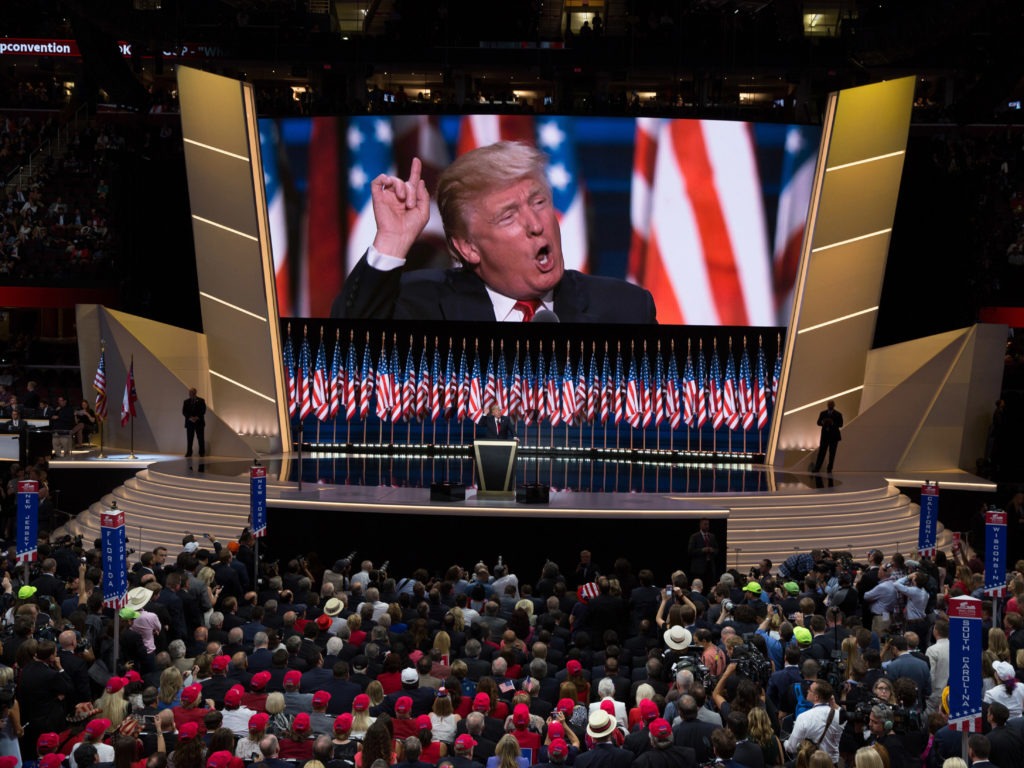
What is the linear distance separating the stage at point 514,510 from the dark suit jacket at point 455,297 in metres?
4.06

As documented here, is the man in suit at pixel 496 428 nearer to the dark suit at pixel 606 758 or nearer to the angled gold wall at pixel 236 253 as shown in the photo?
the angled gold wall at pixel 236 253

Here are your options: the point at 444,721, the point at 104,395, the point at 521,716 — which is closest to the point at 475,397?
the point at 104,395

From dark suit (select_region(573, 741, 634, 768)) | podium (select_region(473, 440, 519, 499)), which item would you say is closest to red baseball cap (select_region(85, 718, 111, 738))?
dark suit (select_region(573, 741, 634, 768))

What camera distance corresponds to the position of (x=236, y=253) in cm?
3169

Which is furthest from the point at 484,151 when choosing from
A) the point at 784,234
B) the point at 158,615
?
the point at 158,615

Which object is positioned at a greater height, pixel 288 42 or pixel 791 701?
pixel 288 42

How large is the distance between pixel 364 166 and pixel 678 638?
21.5 metres

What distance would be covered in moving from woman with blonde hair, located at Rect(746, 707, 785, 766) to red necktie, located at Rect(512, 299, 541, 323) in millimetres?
22318

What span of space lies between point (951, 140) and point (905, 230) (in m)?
6.28

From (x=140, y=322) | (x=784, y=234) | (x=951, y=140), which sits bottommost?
(x=140, y=322)

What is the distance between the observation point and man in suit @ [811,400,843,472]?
28.4 metres

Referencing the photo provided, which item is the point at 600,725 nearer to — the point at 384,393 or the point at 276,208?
the point at 384,393

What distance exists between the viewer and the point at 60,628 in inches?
502

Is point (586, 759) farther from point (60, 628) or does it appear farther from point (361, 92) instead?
point (361, 92)
